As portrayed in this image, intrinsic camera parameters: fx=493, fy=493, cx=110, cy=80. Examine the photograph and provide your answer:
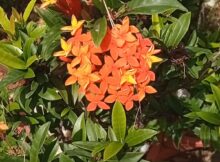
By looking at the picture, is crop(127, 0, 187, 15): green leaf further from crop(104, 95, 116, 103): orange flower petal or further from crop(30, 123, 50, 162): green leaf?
crop(30, 123, 50, 162): green leaf

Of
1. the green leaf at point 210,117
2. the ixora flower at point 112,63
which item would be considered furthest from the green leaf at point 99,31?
the green leaf at point 210,117

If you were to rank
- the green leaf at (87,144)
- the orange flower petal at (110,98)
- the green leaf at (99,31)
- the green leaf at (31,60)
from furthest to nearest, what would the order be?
the green leaf at (31,60) < the green leaf at (87,144) < the orange flower petal at (110,98) < the green leaf at (99,31)

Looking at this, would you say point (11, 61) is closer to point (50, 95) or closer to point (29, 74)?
point (29, 74)

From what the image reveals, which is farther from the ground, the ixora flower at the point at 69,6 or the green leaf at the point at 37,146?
the ixora flower at the point at 69,6

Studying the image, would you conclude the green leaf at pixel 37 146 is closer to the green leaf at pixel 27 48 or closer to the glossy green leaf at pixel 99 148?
the glossy green leaf at pixel 99 148

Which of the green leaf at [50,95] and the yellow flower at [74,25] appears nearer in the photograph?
the yellow flower at [74,25]
